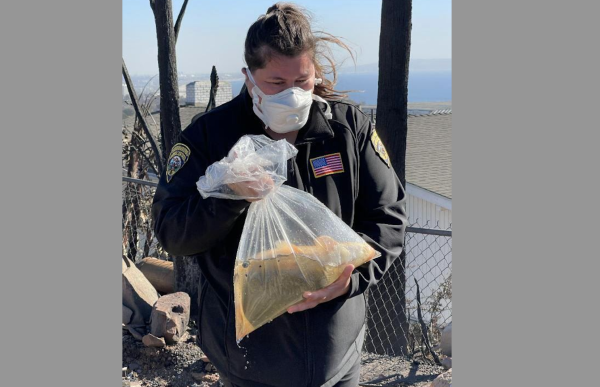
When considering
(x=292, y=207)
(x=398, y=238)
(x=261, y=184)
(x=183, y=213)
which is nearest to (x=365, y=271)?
(x=398, y=238)

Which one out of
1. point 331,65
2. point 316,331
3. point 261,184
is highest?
point 331,65

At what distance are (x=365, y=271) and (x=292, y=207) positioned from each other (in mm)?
331

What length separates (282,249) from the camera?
6.25ft

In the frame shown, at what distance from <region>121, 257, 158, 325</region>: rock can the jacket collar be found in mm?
2760

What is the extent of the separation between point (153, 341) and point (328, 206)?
247cm

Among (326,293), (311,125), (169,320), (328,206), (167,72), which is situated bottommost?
(169,320)

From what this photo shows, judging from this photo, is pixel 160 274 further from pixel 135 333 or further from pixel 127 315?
pixel 135 333

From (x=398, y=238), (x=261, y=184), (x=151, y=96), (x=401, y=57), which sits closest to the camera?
(x=261, y=184)

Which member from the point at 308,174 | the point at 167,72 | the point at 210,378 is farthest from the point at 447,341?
the point at 167,72

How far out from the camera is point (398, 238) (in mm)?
2113

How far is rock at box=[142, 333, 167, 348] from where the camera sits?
407 centimetres

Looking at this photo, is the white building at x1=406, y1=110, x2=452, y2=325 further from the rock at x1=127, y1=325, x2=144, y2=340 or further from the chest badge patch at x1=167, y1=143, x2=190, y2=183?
the chest badge patch at x1=167, y1=143, x2=190, y2=183

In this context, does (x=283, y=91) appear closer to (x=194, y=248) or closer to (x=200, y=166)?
(x=200, y=166)

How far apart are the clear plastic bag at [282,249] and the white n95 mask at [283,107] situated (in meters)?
0.09
